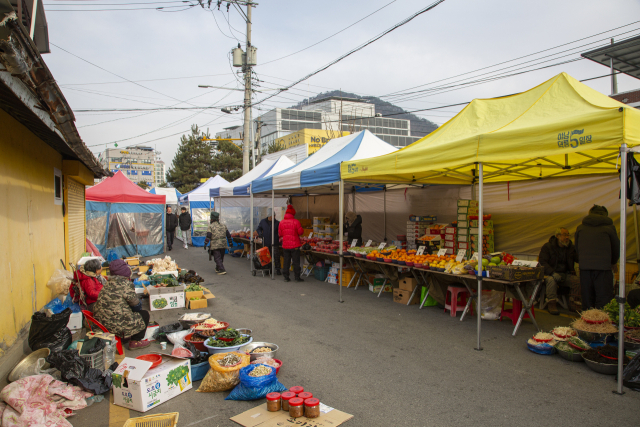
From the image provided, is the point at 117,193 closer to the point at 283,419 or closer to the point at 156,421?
the point at 156,421

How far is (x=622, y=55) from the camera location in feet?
42.7

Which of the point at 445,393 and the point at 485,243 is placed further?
the point at 485,243

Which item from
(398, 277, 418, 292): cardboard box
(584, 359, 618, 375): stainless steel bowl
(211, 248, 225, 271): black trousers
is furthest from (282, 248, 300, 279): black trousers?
(584, 359, 618, 375): stainless steel bowl

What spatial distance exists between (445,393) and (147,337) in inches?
171

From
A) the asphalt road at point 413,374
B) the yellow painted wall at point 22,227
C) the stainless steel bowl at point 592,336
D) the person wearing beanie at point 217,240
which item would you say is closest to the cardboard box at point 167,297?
the asphalt road at point 413,374

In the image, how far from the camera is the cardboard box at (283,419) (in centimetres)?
336

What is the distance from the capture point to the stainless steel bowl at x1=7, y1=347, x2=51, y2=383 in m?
3.66

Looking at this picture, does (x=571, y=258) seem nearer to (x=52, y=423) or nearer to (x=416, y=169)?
(x=416, y=169)

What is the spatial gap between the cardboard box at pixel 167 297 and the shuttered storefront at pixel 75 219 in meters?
2.72

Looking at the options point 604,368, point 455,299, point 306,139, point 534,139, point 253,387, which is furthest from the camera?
point 306,139

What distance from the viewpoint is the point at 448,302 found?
286 inches

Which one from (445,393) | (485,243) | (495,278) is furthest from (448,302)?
(445,393)

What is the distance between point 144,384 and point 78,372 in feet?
2.76

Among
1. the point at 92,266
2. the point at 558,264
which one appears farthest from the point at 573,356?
the point at 92,266
